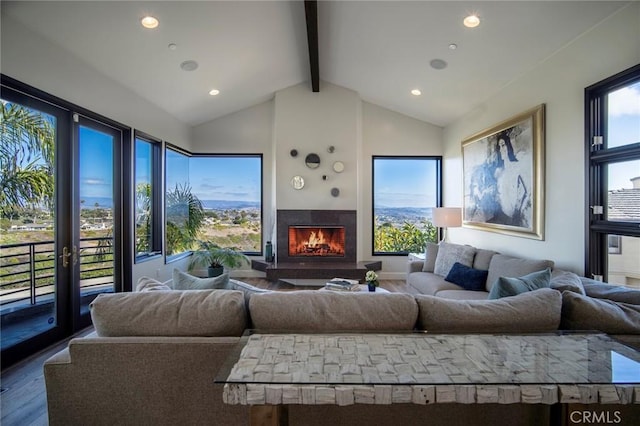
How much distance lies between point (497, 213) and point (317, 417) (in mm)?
3860

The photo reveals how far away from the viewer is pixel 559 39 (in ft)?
10.3

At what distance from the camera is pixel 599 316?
66.4 inches

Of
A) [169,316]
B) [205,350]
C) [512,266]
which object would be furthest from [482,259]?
[169,316]

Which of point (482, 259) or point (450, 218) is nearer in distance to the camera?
point (482, 259)

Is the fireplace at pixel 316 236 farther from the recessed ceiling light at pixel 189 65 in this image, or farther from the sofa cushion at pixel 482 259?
the recessed ceiling light at pixel 189 65

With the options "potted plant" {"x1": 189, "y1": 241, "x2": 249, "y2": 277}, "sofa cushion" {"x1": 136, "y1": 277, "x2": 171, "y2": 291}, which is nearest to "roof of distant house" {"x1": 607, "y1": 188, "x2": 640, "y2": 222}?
"sofa cushion" {"x1": 136, "y1": 277, "x2": 171, "y2": 291}

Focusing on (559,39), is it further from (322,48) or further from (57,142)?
(57,142)

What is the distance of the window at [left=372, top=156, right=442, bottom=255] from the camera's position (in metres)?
6.61

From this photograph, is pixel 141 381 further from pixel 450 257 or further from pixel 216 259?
pixel 216 259

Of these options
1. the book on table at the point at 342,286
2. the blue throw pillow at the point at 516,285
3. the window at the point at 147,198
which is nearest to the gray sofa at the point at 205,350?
the blue throw pillow at the point at 516,285

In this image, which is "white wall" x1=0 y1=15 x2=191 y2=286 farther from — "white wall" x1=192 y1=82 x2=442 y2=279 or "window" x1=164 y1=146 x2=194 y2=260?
"white wall" x1=192 y1=82 x2=442 y2=279

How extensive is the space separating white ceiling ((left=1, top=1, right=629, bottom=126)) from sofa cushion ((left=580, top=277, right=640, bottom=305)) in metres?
2.20

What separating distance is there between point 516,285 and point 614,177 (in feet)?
4.71

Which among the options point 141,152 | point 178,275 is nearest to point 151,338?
point 178,275
